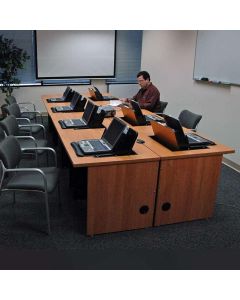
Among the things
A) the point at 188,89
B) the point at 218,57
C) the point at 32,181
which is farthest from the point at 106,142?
the point at 188,89

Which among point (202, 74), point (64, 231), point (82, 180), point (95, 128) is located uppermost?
point (202, 74)

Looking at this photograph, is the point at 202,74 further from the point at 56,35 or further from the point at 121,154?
the point at 56,35

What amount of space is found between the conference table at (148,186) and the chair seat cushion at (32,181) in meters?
0.28

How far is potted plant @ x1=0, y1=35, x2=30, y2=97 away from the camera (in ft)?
19.2

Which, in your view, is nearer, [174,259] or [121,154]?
[174,259]

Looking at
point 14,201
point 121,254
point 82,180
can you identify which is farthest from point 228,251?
point 14,201

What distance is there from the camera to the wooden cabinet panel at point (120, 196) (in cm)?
241

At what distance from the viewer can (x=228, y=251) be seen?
2.39m

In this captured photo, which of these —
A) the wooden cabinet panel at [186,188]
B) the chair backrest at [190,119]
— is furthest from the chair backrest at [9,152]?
the chair backrest at [190,119]

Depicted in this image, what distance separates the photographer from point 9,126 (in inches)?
132

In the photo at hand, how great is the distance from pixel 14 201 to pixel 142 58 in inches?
188

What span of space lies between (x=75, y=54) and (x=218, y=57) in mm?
3462

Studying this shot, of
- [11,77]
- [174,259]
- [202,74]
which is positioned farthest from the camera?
[11,77]

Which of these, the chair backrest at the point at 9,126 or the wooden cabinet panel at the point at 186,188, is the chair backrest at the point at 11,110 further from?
the wooden cabinet panel at the point at 186,188
